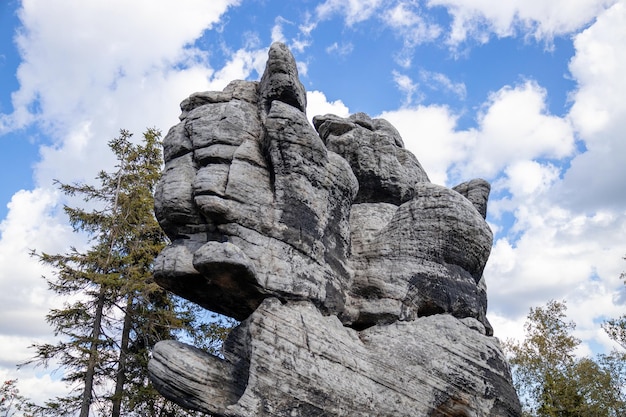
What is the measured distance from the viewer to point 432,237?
43.7 feet

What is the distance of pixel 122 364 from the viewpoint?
20.4m

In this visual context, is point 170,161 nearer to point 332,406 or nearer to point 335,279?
point 335,279

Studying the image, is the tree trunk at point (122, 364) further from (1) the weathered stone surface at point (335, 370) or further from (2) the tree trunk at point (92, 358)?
(1) the weathered stone surface at point (335, 370)

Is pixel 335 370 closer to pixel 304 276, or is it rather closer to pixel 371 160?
pixel 304 276

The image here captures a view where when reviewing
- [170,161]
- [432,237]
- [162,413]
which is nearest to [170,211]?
[170,161]

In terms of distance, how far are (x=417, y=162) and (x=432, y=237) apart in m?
4.57

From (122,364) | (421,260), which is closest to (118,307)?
(122,364)

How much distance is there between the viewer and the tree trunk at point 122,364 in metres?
19.8

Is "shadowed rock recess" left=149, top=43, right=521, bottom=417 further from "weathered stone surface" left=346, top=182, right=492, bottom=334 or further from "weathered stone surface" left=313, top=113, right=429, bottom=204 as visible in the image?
"weathered stone surface" left=313, top=113, right=429, bottom=204

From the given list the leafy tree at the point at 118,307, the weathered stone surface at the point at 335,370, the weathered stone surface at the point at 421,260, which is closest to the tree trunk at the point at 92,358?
the leafy tree at the point at 118,307

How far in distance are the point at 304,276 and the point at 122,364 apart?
480 inches

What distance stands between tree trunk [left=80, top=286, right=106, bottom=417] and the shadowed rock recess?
9795mm

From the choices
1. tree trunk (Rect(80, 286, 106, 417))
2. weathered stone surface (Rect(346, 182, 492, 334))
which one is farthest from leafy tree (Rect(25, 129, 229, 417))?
weathered stone surface (Rect(346, 182, 492, 334))

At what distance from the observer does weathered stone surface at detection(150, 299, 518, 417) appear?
9664mm
